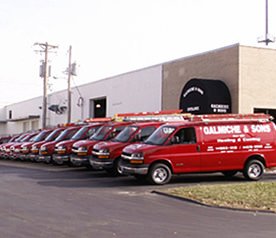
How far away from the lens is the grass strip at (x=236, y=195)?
1148 cm

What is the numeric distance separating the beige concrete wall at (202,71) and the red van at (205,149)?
366 inches

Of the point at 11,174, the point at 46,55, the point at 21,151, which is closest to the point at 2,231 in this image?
the point at 11,174

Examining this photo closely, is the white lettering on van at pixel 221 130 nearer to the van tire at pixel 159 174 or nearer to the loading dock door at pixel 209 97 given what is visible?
the van tire at pixel 159 174

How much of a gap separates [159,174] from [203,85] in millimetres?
11486

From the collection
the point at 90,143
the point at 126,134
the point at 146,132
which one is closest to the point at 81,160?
the point at 90,143

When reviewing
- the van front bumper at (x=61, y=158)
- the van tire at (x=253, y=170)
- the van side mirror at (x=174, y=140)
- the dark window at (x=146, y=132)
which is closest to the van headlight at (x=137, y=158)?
the van side mirror at (x=174, y=140)

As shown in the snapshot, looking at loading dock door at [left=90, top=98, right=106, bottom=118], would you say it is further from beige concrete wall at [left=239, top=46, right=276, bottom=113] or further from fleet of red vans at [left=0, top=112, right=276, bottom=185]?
fleet of red vans at [left=0, top=112, right=276, bottom=185]

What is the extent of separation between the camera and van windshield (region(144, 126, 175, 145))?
15.9m

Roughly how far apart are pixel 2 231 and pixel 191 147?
864 centimetres

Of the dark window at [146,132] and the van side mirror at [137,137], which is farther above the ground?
the dark window at [146,132]

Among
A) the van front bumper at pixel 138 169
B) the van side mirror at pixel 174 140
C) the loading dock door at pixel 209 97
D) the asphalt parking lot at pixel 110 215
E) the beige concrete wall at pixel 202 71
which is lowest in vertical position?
the asphalt parking lot at pixel 110 215

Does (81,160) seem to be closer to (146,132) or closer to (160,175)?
(146,132)

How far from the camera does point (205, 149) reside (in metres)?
16.2

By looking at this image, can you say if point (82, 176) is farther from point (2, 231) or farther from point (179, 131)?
point (2, 231)
